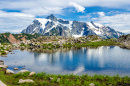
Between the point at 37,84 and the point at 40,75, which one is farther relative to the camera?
the point at 40,75

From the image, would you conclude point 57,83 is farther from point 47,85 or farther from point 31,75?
point 31,75

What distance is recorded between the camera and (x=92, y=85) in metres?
23.4

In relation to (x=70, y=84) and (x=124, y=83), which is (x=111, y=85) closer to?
(x=124, y=83)

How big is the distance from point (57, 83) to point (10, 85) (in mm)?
9817

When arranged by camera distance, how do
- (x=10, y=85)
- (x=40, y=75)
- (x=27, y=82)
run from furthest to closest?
(x=40, y=75) < (x=27, y=82) < (x=10, y=85)

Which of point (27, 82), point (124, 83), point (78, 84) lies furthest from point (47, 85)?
point (124, 83)

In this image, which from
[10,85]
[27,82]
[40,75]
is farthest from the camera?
[40,75]

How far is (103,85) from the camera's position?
2427cm

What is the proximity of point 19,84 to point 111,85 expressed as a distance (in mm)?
19807

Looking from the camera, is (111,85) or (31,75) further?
(31,75)

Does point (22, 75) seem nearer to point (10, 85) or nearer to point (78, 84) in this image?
point (10, 85)

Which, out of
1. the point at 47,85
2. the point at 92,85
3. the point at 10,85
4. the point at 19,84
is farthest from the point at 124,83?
the point at 10,85

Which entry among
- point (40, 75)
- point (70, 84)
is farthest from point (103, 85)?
point (40, 75)

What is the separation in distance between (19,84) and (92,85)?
50.9 feet
